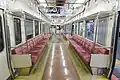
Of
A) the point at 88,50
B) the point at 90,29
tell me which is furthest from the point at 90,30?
the point at 88,50

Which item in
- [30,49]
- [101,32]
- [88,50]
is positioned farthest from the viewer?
[30,49]

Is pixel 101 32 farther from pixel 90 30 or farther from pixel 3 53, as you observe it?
pixel 3 53

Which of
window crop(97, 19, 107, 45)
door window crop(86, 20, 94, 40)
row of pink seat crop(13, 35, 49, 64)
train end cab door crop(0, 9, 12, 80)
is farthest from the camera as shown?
door window crop(86, 20, 94, 40)

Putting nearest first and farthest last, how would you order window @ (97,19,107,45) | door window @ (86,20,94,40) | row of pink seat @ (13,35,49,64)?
1. row of pink seat @ (13,35,49,64)
2. window @ (97,19,107,45)
3. door window @ (86,20,94,40)

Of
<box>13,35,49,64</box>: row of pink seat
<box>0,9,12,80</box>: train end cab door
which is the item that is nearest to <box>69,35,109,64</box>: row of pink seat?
<box>13,35,49,64</box>: row of pink seat

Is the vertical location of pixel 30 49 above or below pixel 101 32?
below

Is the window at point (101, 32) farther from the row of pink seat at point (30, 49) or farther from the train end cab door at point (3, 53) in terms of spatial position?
the train end cab door at point (3, 53)

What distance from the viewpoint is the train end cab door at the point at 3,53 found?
9.92 feet

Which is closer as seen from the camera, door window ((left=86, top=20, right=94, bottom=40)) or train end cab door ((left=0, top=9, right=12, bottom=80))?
train end cab door ((left=0, top=9, right=12, bottom=80))

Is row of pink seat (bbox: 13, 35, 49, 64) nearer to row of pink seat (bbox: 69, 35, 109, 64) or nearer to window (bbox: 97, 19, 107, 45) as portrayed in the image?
row of pink seat (bbox: 69, 35, 109, 64)

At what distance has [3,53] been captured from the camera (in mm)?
3109

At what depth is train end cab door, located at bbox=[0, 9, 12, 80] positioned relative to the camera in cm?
302

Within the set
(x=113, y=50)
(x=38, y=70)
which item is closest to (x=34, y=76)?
(x=38, y=70)

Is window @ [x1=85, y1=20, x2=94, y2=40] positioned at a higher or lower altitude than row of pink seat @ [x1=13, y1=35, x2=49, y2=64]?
higher
